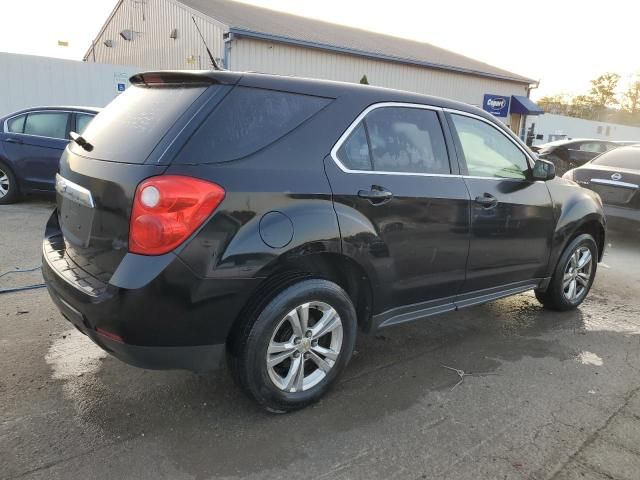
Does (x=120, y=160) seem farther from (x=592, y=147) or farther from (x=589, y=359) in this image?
(x=592, y=147)

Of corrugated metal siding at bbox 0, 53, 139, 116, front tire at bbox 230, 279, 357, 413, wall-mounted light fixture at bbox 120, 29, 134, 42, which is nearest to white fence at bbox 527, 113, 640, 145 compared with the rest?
wall-mounted light fixture at bbox 120, 29, 134, 42

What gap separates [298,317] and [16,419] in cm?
157

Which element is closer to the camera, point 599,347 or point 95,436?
point 95,436

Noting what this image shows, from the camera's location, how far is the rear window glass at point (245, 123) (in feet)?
8.27

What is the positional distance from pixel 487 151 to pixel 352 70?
659 inches

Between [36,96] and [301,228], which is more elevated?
[36,96]

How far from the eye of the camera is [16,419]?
9.05 feet

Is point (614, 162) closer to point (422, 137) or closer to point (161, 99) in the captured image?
point (422, 137)

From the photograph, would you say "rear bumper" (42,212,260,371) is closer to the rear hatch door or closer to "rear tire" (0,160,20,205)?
the rear hatch door

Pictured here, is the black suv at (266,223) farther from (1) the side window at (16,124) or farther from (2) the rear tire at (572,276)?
(1) the side window at (16,124)

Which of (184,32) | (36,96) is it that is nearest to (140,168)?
(36,96)

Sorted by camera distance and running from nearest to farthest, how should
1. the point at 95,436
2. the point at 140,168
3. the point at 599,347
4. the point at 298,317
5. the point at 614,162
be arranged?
the point at 140,168, the point at 95,436, the point at 298,317, the point at 599,347, the point at 614,162

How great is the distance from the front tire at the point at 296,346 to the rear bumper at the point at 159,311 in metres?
0.15

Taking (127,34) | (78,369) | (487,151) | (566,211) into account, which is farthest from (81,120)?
(127,34)
